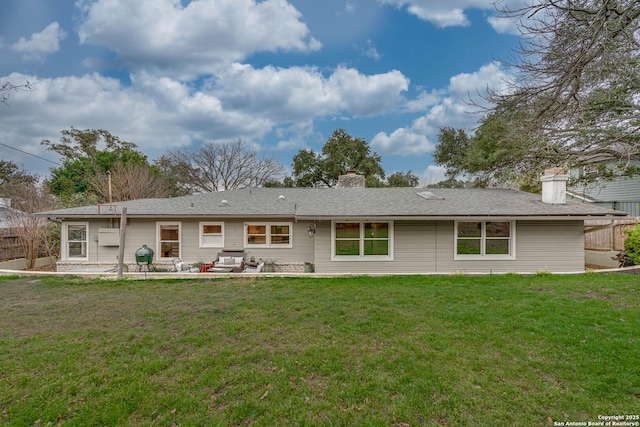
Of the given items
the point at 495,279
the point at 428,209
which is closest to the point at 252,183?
the point at 428,209

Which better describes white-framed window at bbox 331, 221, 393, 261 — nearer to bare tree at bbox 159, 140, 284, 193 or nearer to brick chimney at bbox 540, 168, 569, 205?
brick chimney at bbox 540, 168, 569, 205

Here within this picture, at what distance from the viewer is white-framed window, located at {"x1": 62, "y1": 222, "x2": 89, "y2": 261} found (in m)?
10.8

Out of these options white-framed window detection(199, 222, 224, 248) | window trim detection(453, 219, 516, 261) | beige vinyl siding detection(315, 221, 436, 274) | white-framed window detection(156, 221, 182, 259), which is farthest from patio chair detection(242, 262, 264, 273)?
window trim detection(453, 219, 516, 261)

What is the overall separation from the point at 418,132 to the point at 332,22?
41.0 feet

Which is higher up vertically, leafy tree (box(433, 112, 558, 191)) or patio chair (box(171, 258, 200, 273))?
leafy tree (box(433, 112, 558, 191))

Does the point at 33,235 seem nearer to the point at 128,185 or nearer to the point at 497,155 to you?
the point at 128,185

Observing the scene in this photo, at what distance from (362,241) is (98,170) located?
25674 millimetres

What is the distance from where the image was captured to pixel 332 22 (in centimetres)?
1062

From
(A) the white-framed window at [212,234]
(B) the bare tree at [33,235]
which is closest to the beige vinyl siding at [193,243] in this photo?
(A) the white-framed window at [212,234]

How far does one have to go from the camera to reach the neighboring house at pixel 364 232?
954cm

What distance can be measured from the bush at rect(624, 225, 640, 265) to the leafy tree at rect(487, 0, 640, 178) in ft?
22.1

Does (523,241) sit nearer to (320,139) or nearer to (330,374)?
(330,374)

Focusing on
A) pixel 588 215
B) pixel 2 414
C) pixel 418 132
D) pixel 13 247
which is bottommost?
pixel 2 414

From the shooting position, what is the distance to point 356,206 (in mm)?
10211
